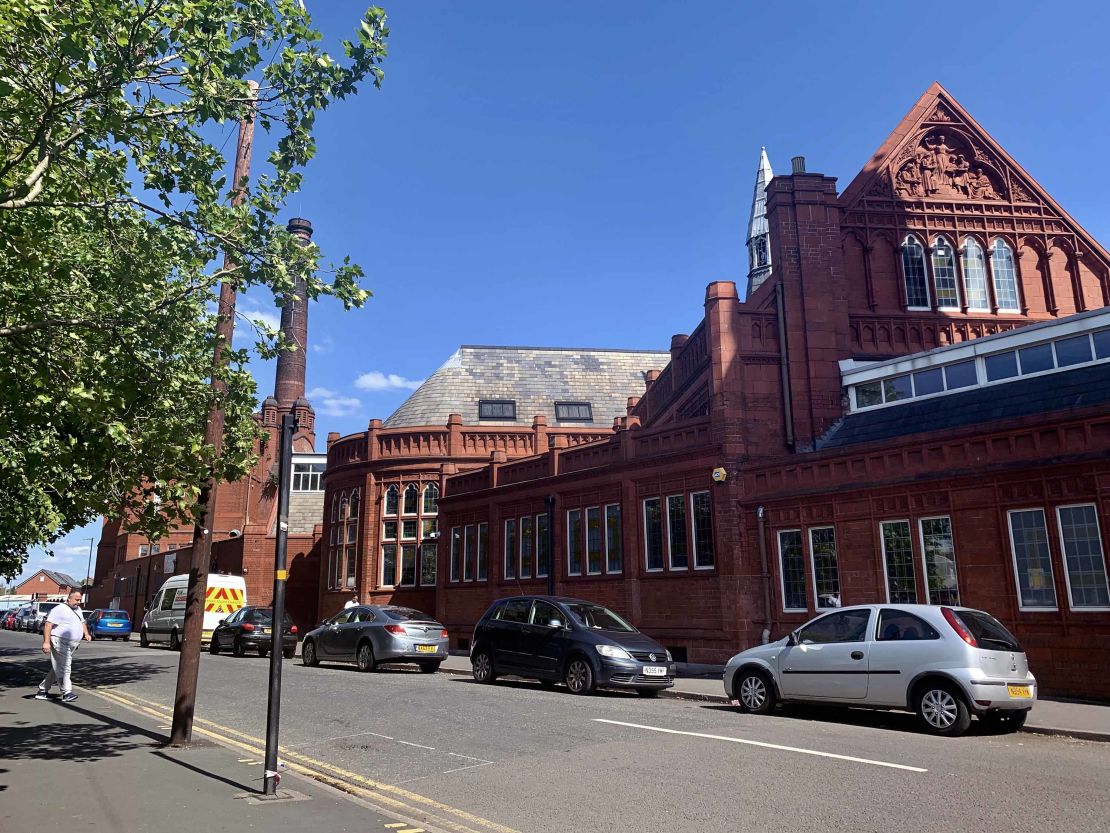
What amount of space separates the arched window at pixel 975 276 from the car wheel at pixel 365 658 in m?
19.5

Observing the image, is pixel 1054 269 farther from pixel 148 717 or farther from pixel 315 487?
pixel 315 487

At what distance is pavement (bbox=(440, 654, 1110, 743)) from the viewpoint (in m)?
10.4

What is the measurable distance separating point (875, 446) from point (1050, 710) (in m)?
6.50

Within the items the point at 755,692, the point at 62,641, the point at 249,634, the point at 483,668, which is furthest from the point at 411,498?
the point at 755,692

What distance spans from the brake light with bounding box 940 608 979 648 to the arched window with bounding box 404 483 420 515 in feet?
90.1

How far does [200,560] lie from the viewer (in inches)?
384

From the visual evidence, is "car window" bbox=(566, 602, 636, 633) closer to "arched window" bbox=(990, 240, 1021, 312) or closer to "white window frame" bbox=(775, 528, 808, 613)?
"white window frame" bbox=(775, 528, 808, 613)

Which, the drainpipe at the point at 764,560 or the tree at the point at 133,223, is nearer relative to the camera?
the tree at the point at 133,223

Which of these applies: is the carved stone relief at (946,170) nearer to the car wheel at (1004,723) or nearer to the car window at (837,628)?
the car window at (837,628)

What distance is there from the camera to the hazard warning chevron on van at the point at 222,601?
28.9m

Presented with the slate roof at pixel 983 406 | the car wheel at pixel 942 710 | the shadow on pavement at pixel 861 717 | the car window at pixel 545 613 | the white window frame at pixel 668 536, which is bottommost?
the shadow on pavement at pixel 861 717

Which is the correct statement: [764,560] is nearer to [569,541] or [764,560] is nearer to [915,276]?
[569,541]

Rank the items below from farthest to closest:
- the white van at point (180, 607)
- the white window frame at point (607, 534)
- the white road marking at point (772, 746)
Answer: the white van at point (180, 607) < the white window frame at point (607, 534) < the white road marking at point (772, 746)

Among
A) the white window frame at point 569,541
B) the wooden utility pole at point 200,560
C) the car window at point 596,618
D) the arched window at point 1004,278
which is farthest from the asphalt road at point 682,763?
the arched window at point 1004,278
